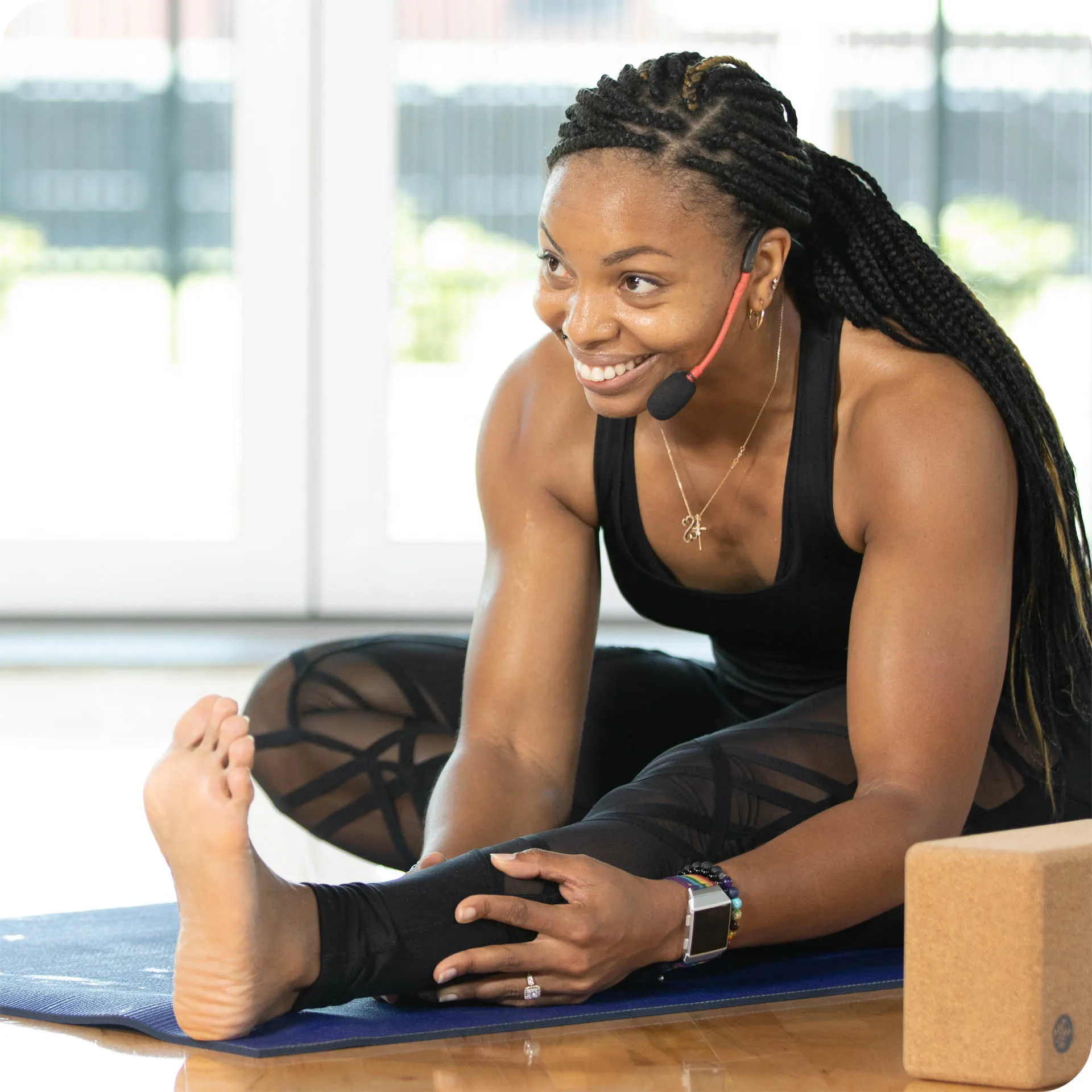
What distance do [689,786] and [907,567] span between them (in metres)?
0.27

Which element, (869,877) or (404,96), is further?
(404,96)

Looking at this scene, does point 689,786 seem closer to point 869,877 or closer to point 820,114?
point 869,877

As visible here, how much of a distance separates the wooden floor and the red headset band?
1.83 ft

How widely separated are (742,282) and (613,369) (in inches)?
5.5

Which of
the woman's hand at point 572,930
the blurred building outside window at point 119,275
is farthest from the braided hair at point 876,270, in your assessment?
the blurred building outside window at point 119,275

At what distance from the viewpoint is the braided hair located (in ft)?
4.95

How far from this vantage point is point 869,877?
1457 mm

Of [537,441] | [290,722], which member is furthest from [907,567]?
[290,722]

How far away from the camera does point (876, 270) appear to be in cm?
166

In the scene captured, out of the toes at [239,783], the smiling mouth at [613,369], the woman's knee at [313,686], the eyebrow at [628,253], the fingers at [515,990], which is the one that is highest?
the eyebrow at [628,253]

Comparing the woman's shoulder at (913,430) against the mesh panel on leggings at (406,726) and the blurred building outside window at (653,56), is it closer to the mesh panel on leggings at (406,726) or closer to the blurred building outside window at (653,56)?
the mesh panel on leggings at (406,726)

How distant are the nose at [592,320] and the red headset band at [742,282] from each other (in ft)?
0.33

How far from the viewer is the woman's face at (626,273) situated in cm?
146

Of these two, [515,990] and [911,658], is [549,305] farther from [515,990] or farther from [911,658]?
[515,990]
